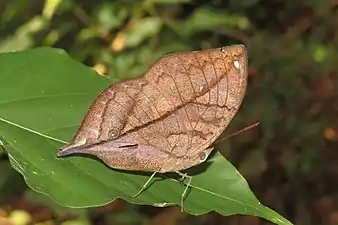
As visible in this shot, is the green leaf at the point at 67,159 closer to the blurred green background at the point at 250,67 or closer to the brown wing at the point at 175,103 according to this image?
the brown wing at the point at 175,103

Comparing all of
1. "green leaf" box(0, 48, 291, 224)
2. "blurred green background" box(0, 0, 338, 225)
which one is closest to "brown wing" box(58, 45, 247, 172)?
"green leaf" box(0, 48, 291, 224)

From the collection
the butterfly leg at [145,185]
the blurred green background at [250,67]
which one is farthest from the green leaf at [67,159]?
the blurred green background at [250,67]

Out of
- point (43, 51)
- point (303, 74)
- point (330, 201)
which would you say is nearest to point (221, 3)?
point (303, 74)

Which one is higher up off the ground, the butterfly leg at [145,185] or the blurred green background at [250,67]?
the butterfly leg at [145,185]

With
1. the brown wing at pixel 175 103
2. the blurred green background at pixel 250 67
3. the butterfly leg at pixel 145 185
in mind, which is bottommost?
the blurred green background at pixel 250 67

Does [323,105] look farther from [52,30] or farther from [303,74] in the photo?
[52,30]

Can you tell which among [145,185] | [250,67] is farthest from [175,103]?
[250,67]
